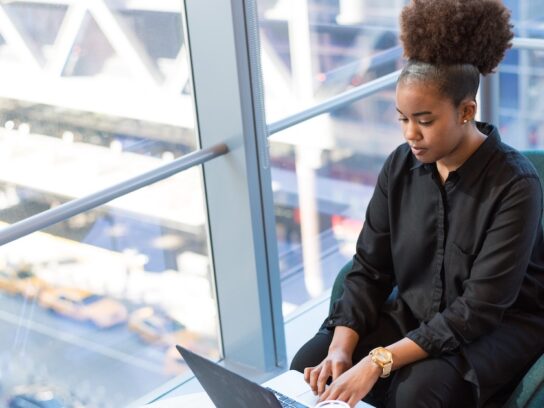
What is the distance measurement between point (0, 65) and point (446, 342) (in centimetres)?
146

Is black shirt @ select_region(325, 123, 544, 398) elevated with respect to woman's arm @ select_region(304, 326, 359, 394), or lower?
elevated

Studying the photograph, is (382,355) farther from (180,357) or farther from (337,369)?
(180,357)

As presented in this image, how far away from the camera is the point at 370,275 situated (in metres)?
2.40

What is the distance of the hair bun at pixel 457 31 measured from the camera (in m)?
2.10

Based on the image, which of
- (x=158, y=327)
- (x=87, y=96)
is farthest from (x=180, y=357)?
(x=87, y=96)

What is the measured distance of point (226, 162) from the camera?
314 centimetres

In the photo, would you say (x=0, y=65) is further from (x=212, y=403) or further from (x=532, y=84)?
(x=532, y=84)

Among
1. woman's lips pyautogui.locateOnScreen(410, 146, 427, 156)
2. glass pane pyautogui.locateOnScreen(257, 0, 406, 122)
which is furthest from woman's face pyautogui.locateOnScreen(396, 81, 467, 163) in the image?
glass pane pyautogui.locateOnScreen(257, 0, 406, 122)

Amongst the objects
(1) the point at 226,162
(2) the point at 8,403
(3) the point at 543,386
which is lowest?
(2) the point at 8,403

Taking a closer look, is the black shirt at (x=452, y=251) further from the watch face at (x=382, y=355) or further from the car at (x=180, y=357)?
the car at (x=180, y=357)

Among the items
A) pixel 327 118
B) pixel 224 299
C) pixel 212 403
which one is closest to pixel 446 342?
pixel 212 403

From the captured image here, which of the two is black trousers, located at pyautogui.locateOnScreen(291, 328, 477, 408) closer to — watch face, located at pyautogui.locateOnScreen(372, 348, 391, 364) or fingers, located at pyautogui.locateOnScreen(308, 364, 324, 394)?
watch face, located at pyautogui.locateOnScreen(372, 348, 391, 364)

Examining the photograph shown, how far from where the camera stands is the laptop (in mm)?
1717

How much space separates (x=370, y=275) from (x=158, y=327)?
1313 millimetres
